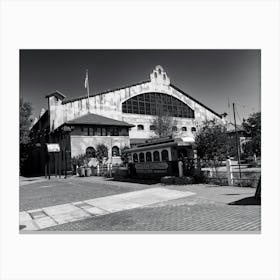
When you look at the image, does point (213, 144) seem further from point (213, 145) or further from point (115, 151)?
point (115, 151)

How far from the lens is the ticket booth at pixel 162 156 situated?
604 inches

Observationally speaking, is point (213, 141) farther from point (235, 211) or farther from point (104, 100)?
point (104, 100)

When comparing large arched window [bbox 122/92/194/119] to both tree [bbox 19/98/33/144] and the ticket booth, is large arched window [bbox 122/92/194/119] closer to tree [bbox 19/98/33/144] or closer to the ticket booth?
tree [bbox 19/98/33/144]

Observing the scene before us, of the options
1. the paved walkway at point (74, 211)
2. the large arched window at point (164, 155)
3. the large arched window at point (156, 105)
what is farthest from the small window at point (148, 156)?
the large arched window at point (156, 105)

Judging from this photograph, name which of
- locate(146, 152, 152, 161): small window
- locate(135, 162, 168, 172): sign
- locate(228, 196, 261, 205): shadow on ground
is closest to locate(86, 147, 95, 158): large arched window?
locate(135, 162, 168, 172): sign

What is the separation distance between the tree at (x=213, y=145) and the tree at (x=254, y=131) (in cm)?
1006

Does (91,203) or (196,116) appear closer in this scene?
(91,203)

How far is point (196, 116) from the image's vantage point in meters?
43.9

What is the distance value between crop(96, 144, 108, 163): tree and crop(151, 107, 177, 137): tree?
29.6ft

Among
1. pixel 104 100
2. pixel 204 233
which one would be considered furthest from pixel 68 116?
pixel 204 233

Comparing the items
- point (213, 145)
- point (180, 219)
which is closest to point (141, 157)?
point (213, 145)

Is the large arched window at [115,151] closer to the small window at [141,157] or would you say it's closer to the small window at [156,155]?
the small window at [141,157]

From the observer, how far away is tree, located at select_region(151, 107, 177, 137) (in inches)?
1414
